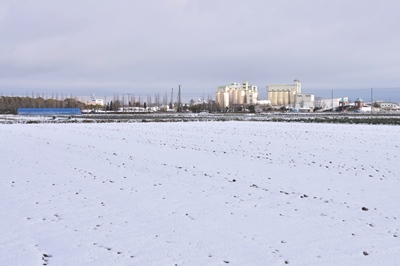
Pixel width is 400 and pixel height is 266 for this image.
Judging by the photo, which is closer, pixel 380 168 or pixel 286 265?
pixel 286 265

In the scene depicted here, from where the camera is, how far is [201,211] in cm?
850

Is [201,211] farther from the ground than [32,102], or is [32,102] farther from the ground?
[32,102]

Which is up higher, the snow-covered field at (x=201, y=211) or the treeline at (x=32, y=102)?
the treeline at (x=32, y=102)

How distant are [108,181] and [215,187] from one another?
2937 millimetres

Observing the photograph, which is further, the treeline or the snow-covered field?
the treeline

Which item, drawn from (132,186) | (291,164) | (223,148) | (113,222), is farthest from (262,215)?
(223,148)

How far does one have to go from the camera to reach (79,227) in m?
7.45

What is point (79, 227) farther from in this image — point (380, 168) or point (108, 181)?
point (380, 168)

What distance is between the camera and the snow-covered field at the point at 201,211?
20.3 feet

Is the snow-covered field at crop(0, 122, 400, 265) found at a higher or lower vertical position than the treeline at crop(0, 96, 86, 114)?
lower

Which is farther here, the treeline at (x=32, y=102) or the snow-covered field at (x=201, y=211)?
the treeline at (x=32, y=102)

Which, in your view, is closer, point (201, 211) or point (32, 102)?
point (201, 211)

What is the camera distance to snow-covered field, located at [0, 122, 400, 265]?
620 centimetres

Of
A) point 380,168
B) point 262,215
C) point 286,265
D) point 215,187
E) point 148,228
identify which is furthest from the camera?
point 380,168
